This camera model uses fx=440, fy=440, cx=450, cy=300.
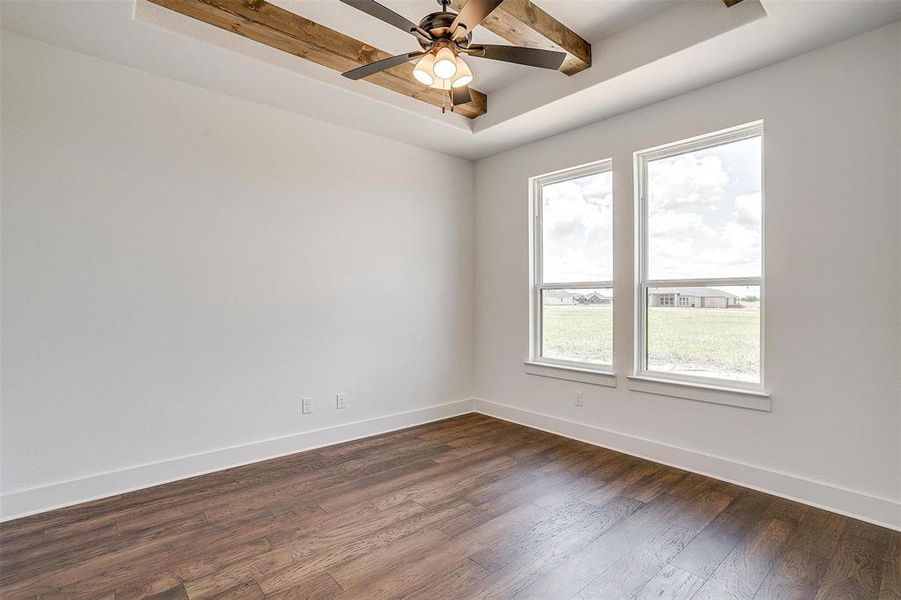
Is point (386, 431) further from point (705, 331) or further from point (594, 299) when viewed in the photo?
point (705, 331)

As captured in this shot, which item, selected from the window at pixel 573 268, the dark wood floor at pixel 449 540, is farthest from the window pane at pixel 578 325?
the dark wood floor at pixel 449 540

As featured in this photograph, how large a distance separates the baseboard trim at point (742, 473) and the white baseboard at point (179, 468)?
4.77 ft

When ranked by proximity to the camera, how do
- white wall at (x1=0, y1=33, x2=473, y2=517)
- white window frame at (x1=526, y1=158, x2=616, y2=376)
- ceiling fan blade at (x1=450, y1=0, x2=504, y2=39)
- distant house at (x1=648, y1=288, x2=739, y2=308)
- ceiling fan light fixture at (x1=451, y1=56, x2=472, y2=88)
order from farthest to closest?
white window frame at (x1=526, y1=158, x2=616, y2=376), distant house at (x1=648, y1=288, x2=739, y2=308), white wall at (x1=0, y1=33, x2=473, y2=517), ceiling fan light fixture at (x1=451, y1=56, x2=472, y2=88), ceiling fan blade at (x1=450, y1=0, x2=504, y2=39)

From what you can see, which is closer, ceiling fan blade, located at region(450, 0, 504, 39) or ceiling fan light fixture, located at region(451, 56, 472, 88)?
ceiling fan blade, located at region(450, 0, 504, 39)

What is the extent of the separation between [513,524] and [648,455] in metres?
1.48

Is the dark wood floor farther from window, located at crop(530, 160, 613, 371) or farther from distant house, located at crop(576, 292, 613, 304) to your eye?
distant house, located at crop(576, 292, 613, 304)

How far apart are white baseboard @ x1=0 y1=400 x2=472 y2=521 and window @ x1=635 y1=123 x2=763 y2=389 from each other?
2306mm

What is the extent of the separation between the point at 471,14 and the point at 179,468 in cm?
322

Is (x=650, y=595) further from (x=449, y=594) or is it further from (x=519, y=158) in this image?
(x=519, y=158)

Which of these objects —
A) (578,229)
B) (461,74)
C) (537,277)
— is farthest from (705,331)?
(461,74)

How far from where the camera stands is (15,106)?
2.47 metres

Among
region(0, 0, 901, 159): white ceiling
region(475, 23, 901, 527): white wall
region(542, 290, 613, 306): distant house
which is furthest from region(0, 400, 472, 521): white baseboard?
region(0, 0, 901, 159): white ceiling

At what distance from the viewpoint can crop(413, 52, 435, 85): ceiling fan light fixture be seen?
2.14m

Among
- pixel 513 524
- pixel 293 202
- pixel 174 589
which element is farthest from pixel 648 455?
pixel 293 202
